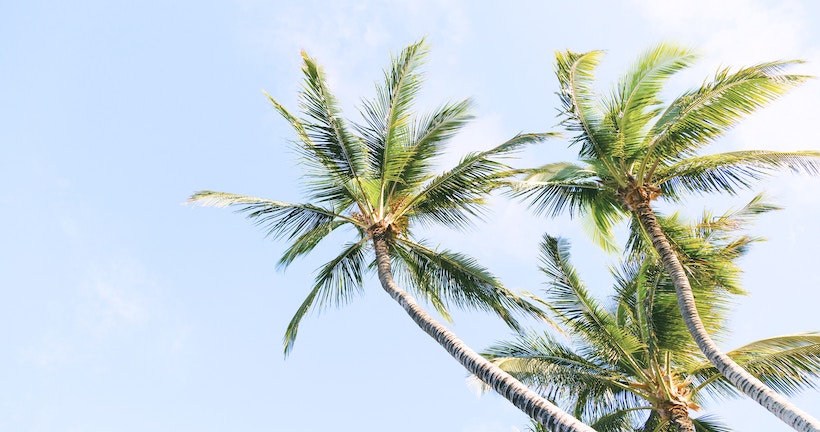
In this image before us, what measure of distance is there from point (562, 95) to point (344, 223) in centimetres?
431

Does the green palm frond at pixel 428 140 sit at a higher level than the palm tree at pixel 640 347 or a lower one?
higher

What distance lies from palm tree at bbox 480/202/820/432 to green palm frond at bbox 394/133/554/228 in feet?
5.50

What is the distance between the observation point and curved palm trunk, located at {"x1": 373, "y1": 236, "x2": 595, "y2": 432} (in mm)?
7293

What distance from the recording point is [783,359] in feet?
33.7

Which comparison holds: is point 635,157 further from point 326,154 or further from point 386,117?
point 326,154

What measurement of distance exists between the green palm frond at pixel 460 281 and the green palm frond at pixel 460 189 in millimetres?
606

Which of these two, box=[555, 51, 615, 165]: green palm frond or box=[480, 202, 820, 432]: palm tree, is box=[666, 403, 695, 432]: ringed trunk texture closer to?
box=[480, 202, 820, 432]: palm tree

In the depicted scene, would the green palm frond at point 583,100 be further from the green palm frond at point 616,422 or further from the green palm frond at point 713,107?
the green palm frond at point 616,422

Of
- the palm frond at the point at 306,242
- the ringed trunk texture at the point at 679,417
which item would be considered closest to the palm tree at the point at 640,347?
the ringed trunk texture at the point at 679,417

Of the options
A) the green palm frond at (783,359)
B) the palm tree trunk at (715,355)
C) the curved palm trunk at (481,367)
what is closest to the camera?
the curved palm trunk at (481,367)

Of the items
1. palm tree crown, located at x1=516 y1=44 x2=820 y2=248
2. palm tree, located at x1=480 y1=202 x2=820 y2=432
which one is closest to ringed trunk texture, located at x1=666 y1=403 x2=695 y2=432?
palm tree, located at x1=480 y1=202 x2=820 y2=432

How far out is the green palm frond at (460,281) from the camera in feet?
37.4

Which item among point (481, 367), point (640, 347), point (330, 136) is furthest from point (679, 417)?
point (330, 136)

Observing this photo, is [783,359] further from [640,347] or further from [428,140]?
[428,140]
